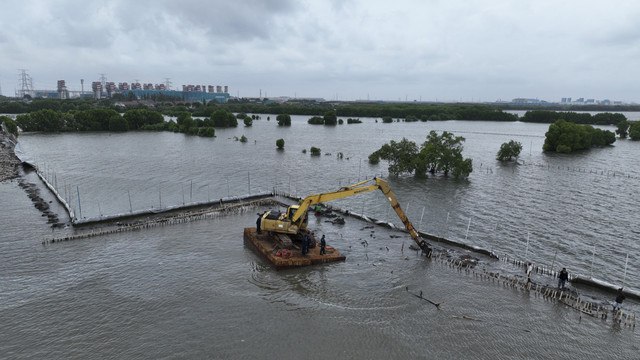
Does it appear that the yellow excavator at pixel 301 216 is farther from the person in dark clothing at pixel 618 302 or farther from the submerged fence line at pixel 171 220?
the person in dark clothing at pixel 618 302

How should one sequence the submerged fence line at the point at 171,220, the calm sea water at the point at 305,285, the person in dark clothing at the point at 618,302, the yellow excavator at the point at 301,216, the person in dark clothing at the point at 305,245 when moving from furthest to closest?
the submerged fence line at the point at 171,220, the yellow excavator at the point at 301,216, the person in dark clothing at the point at 305,245, the person in dark clothing at the point at 618,302, the calm sea water at the point at 305,285

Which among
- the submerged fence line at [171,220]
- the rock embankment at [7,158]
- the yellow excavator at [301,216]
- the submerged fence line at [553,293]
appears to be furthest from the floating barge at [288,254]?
the rock embankment at [7,158]

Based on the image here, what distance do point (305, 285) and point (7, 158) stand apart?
6216 cm

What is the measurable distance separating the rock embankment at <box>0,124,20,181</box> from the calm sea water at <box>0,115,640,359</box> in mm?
7362

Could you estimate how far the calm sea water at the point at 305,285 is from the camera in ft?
58.9

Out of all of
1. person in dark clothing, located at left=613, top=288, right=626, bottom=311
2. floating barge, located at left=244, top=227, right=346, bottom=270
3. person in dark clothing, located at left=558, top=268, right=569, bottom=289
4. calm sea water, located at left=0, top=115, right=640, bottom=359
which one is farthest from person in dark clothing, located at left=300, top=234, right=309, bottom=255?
person in dark clothing, located at left=613, top=288, right=626, bottom=311

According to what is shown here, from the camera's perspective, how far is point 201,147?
282 feet

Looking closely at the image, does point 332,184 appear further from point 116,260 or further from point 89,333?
point 89,333

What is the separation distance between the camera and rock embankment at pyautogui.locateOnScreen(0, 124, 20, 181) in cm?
5309

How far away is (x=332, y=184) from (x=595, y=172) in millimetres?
39946

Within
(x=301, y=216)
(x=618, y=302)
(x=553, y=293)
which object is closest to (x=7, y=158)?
(x=301, y=216)

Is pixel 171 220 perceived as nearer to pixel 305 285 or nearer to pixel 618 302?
pixel 305 285

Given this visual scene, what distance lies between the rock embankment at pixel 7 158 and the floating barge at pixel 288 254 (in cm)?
4019

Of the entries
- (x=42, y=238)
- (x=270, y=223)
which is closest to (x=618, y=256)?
(x=270, y=223)
